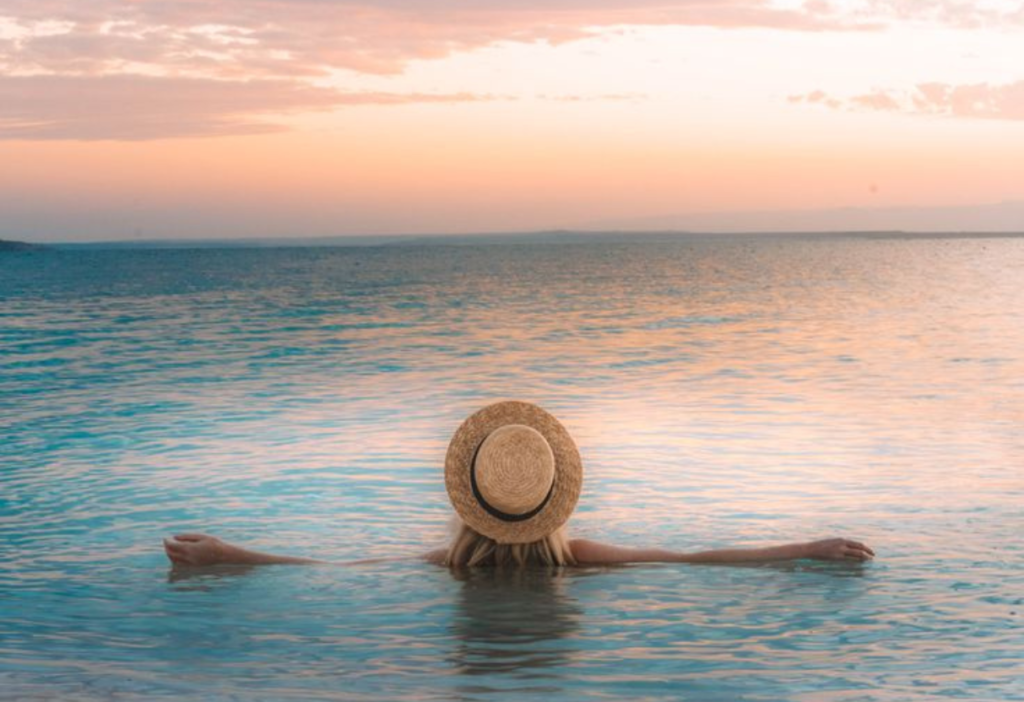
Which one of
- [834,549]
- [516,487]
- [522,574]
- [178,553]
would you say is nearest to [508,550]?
[522,574]

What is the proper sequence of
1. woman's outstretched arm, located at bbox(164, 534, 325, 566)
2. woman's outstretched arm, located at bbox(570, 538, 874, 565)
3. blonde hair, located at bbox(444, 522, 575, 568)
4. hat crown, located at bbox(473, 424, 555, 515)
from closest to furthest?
hat crown, located at bbox(473, 424, 555, 515), blonde hair, located at bbox(444, 522, 575, 568), woman's outstretched arm, located at bbox(570, 538, 874, 565), woman's outstretched arm, located at bbox(164, 534, 325, 566)

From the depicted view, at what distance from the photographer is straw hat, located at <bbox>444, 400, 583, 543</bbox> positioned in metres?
7.16

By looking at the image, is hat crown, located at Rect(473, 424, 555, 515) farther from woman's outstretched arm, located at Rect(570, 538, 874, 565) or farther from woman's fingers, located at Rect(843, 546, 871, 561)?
woman's fingers, located at Rect(843, 546, 871, 561)

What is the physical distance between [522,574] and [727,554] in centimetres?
175

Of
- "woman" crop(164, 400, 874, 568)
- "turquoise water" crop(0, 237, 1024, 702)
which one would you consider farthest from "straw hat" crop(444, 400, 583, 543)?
"turquoise water" crop(0, 237, 1024, 702)

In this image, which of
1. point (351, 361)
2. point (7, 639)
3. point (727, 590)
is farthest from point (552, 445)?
point (351, 361)

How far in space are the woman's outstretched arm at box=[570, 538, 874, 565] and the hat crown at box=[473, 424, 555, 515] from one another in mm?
1537

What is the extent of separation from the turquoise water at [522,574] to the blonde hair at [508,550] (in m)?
0.32

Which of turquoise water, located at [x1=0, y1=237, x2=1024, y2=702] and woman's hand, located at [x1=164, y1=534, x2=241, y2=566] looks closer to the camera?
turquoise water, located at [x1=0, y1=237, x2=1024, y2=702]

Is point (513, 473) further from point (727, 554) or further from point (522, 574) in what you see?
point (727, 554)

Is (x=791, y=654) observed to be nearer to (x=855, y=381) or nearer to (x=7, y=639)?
(x=7, y=639)

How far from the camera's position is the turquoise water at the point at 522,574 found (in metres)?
7.30

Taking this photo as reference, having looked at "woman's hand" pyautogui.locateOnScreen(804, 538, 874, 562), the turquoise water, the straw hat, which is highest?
the straw hat

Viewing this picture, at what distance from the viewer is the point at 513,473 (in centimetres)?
715
